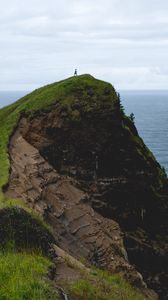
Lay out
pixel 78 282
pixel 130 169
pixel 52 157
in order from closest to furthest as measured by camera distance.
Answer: pixel 78 282, pixel 52 157, pixel 130 169

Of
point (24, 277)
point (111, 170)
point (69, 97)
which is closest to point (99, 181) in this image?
point (111, 170)

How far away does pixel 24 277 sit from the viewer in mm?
11680

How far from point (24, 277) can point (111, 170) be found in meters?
15.9

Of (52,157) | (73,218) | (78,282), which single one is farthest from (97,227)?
(78,282)

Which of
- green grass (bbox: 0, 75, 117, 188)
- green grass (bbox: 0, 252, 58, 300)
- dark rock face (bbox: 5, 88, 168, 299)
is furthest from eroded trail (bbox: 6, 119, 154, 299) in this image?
green grass (bbox: 0, 252, 58, 300)

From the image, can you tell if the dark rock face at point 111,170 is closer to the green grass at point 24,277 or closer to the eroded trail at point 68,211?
the eroded trail at point 68,211

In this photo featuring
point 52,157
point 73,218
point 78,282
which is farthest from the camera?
point 52,157

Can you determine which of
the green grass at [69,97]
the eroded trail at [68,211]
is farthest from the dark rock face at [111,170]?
the eroded trail at [68,211]

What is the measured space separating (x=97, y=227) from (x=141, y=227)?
15.2ft

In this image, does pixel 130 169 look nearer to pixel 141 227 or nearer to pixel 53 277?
pixel 141 227

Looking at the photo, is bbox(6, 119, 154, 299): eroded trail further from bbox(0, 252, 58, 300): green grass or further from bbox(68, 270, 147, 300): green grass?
bbox(0, 252, 58, 300): green grass

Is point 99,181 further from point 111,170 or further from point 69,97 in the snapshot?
point 69,97

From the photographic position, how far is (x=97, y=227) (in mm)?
23688

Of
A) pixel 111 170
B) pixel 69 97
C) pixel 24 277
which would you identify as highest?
pixel 69 97
